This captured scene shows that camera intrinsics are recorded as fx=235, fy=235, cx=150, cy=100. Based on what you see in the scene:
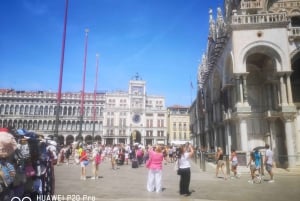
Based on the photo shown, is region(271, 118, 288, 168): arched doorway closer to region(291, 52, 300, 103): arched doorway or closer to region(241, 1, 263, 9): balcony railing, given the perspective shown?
region(291, 52, 300, 103): arched doorway

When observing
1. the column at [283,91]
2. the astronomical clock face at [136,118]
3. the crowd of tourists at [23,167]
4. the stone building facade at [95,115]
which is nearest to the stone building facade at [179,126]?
the stone building facade at [95,115]

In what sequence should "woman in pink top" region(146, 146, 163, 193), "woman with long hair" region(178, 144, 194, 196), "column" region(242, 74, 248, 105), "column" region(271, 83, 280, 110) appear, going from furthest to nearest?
"column" region(271, 83, 280, 110) < "column" region(242, 74, 248, 105) < "woman in pink top" region(146, 146, 163, 193) < "woman with long hair" region(178, 144, 194, 196)

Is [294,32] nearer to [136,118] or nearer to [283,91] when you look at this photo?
[283,91]

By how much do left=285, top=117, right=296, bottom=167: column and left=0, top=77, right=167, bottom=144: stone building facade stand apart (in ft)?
189

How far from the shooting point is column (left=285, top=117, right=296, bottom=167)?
1614 cm

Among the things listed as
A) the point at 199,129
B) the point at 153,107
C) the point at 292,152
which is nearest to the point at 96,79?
the point at 199,129

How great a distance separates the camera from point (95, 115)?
77375 millimetres

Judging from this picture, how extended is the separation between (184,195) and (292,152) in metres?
11.8

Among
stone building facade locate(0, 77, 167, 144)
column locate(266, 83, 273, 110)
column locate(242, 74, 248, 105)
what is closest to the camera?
column locate(242, 74, 248, 105)

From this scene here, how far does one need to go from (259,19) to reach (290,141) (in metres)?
9.53

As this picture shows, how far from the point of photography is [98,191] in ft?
30.3

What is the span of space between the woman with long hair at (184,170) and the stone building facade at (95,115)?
213ft

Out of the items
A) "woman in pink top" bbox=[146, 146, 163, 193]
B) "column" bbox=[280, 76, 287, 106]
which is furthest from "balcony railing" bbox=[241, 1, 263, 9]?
"woman in pink top" bbox=[146, 146, 163, 193]

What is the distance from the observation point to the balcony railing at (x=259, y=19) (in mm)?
18062
